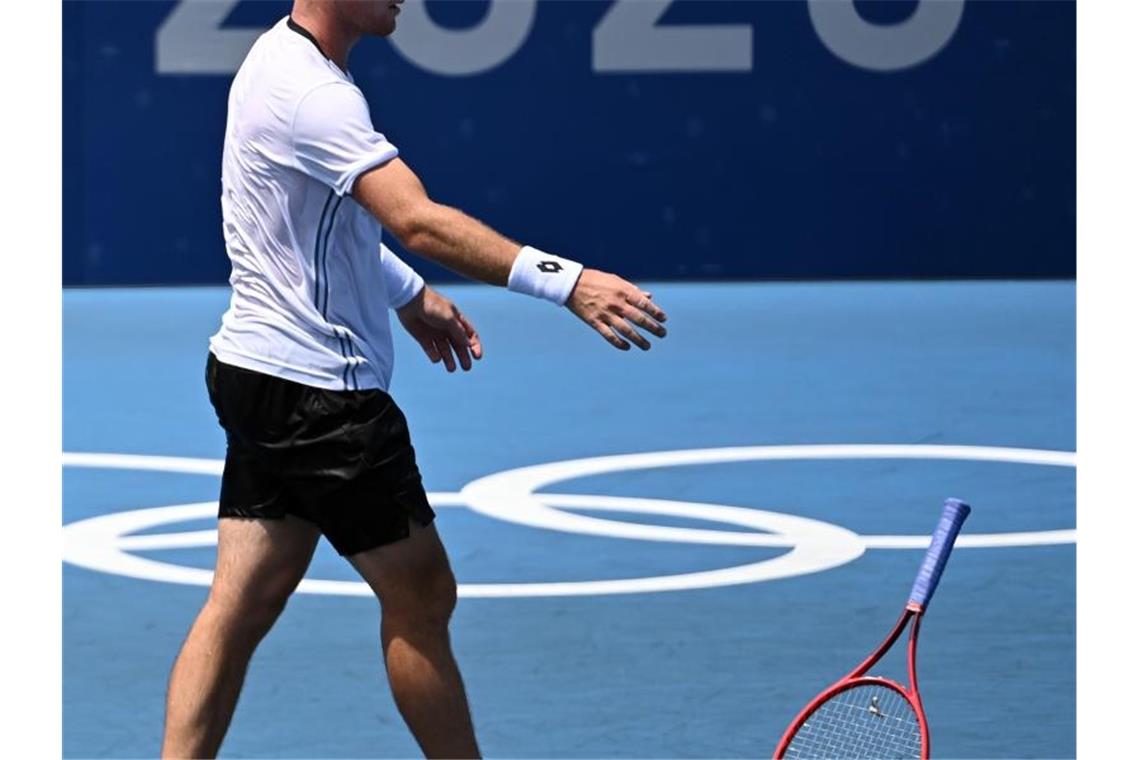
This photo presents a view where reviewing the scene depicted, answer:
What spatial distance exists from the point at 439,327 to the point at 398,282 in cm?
14

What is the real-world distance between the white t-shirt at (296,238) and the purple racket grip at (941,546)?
982 millimetres

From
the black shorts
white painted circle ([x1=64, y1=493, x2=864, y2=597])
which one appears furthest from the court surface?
the black shorts

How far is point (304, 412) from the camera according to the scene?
3.92 meters

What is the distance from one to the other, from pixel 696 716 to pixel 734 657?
0.52m

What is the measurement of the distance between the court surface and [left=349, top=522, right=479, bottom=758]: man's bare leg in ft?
2.30

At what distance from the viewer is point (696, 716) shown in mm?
4957

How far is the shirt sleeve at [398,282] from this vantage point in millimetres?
4312

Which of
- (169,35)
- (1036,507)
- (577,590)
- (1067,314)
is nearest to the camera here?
(577,590)

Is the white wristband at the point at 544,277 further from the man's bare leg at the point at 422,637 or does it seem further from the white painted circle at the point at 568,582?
the white painted circle at the point at 568,582

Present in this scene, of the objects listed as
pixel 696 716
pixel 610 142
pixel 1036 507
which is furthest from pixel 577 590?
pixel 610 142

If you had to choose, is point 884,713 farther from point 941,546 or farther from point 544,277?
point 544,277

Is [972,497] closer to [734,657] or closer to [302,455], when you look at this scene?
[734,657]

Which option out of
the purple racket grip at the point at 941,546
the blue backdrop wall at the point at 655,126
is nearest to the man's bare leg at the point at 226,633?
the purple racket grip at the point at 941,546

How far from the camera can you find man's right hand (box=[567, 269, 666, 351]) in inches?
138
